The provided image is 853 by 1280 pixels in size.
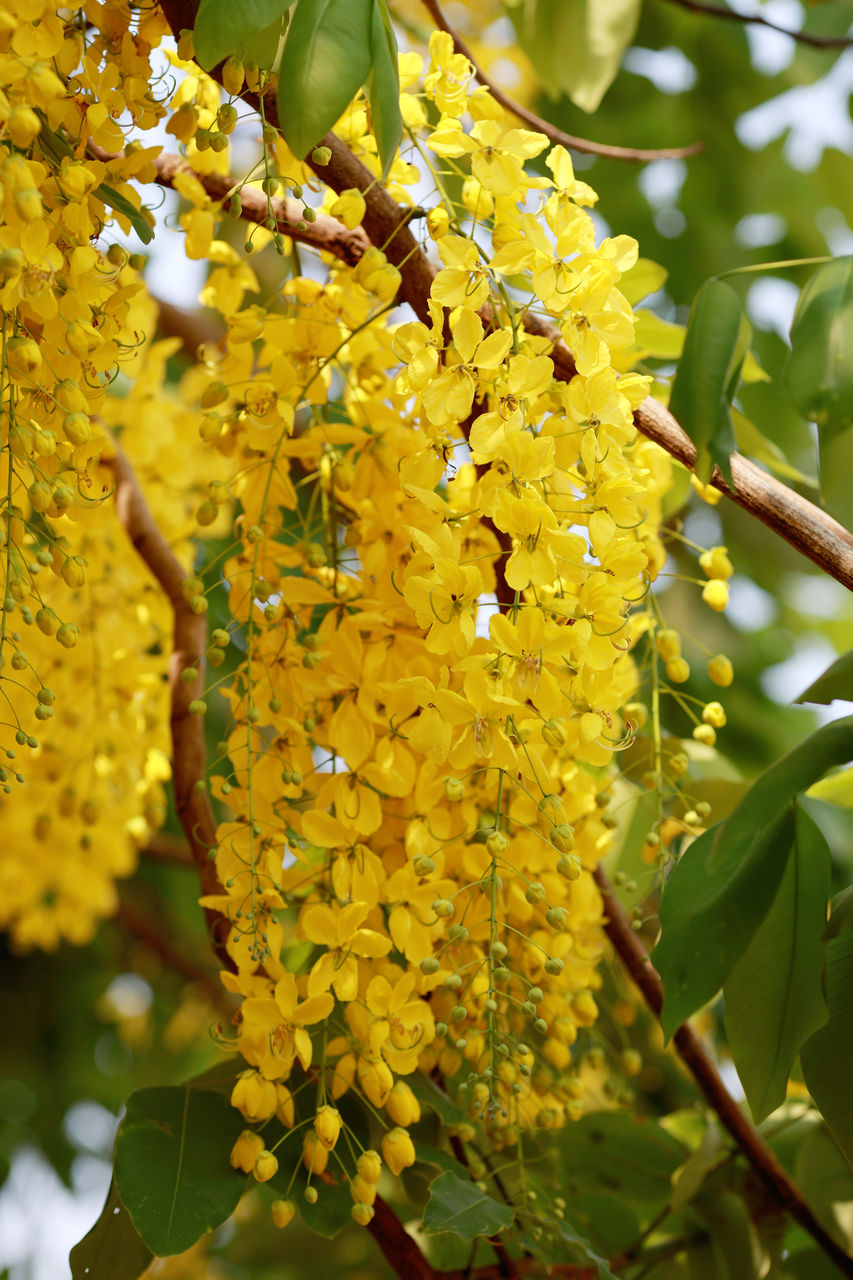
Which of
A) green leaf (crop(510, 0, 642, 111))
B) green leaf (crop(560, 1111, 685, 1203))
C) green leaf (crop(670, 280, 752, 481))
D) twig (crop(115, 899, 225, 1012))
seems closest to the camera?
green leaf (crop(670, 280, 752, 481))

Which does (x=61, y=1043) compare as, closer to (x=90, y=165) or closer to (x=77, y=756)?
(x=77, y=756)

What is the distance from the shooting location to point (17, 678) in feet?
2.78

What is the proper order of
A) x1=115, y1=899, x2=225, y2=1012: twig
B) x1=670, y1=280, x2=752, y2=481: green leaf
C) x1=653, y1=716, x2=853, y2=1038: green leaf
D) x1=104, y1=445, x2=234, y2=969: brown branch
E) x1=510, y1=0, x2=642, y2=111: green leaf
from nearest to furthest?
x1=653, y1=716, x2=853, y2=1038: green leaf → x1=670, y1=280, x2=752, y2=481: green leaf → x1=104, y1=445, x2=234, y2=969: brown branch → x1=510, y1=0, x2=642, y2=111: green leaf → x1=115, y1=899, x2=225, y2=1012: twig

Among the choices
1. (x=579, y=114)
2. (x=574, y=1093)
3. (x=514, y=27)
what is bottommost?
(x=574, y=1093)

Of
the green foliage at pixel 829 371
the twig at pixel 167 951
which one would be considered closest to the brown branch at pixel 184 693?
the green foliage at pixel 829 371

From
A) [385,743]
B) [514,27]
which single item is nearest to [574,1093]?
[385,743]

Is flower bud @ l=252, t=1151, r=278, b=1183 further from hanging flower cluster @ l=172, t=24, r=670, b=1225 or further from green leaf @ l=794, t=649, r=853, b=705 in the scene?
green leaf @ l=794, t=649, r=853, b=705

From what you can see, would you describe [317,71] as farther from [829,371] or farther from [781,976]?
[781,976]

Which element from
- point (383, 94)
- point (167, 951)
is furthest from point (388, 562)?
point (167, 951)

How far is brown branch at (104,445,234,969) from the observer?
0.79 meters

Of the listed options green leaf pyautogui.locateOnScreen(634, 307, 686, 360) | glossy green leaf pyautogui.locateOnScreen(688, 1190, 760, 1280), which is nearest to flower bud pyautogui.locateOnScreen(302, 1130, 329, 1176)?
glossy green leaf pyautogui.locateOnScreen(688, 1190, 760, 1280)

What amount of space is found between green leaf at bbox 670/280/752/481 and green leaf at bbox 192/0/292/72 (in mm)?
273

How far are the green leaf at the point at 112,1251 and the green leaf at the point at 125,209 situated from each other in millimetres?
527

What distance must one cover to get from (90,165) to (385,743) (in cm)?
34
